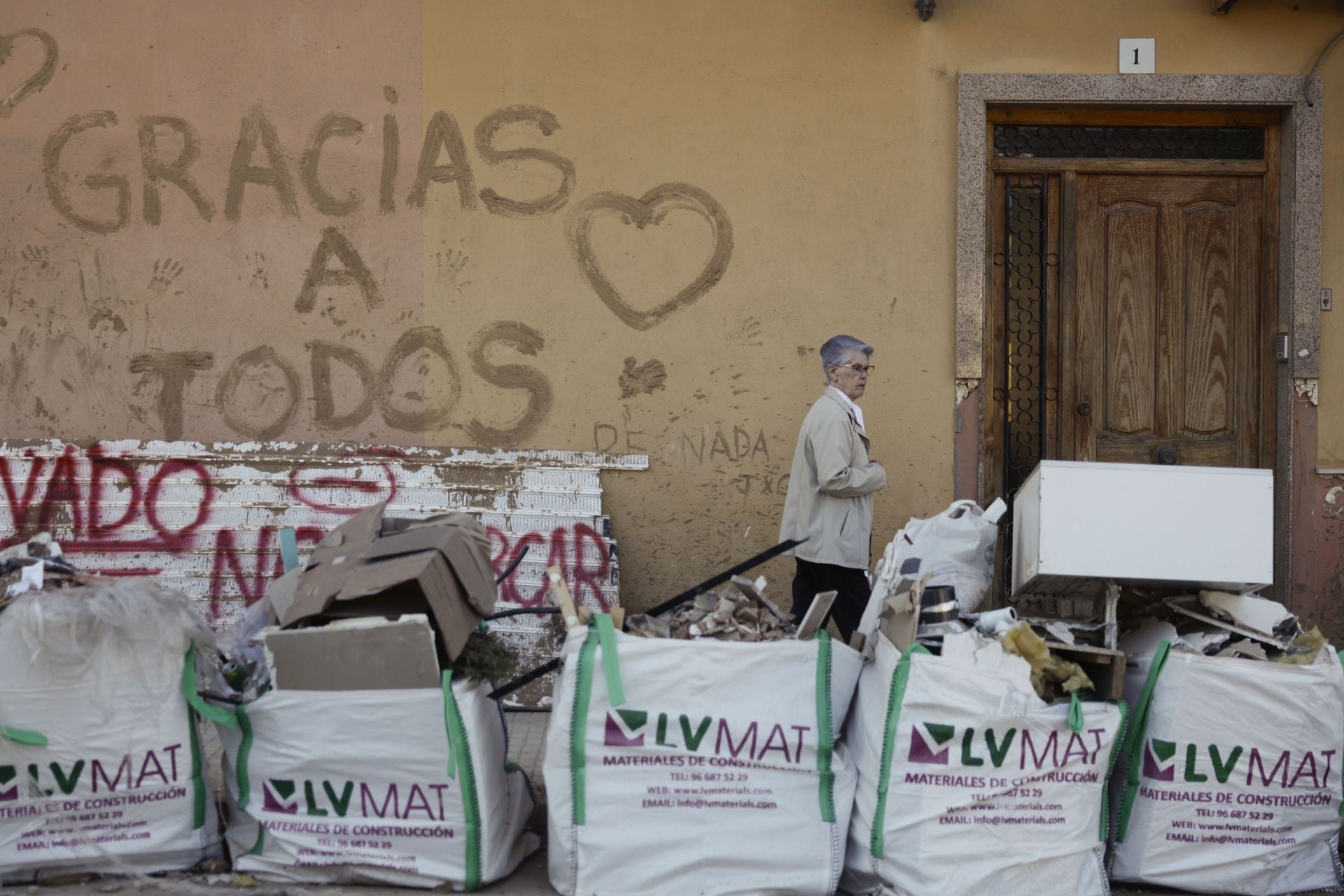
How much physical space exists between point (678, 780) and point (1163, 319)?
155 inches

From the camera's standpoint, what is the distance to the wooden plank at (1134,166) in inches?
240

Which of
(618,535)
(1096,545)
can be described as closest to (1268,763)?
(1096,545)

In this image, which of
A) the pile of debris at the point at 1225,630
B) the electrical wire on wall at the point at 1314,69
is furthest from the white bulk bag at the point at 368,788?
the electrical wire on wall at the point at 1314,69

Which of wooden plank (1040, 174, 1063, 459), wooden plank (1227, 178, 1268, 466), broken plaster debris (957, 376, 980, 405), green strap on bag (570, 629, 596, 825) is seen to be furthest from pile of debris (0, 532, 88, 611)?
wooden plank (1227, 178, 1268, 466)

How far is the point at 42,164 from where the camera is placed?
592 centimetres

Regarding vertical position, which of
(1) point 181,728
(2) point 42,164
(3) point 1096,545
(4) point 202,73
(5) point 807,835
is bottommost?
(5) point 807,835

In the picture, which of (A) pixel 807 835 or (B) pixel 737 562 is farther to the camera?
(B) pixel 737 562

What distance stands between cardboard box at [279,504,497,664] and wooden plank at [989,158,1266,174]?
3747mm

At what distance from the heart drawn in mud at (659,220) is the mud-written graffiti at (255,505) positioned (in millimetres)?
925

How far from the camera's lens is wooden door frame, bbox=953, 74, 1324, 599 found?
5918 millimetres

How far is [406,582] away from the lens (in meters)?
3.41

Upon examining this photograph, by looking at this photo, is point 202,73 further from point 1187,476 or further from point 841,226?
point 1187,476

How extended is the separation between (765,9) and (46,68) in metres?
3.45

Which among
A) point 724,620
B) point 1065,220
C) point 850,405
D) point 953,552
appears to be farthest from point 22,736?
point 1065,220
